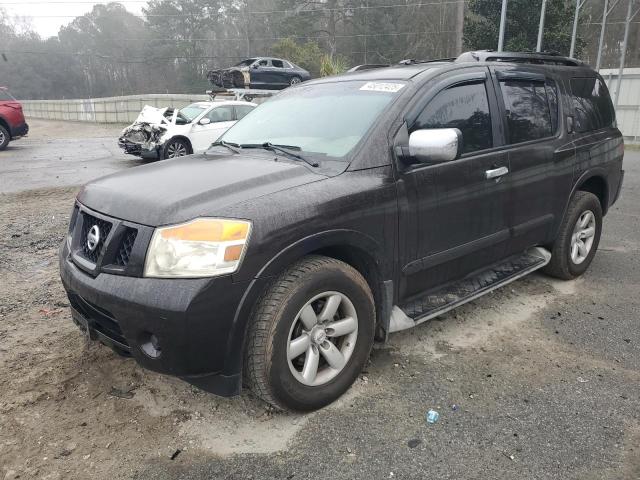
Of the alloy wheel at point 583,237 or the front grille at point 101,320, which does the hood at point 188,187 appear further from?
the alloy wheel at point 583,237

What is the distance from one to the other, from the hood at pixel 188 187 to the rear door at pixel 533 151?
5.68 feet

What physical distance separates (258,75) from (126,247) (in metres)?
23.0

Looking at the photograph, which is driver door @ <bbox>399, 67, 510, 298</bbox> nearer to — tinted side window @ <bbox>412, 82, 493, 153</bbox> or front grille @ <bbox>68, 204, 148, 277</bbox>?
tinted side window @ <bbox>412, 82, 493, 153</bbox>

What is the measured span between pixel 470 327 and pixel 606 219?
4413mm

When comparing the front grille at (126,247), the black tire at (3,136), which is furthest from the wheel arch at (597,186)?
the black tire at (3,136)

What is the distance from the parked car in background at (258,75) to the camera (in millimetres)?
22969

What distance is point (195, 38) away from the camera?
55750 millimetres

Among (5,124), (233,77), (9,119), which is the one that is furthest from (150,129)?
(233,77)

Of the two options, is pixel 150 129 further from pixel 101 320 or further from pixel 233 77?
pixel 101 320

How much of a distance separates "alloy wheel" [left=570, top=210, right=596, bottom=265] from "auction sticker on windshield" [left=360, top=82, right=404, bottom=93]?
2318 millimetres

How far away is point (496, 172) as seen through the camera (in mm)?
3502

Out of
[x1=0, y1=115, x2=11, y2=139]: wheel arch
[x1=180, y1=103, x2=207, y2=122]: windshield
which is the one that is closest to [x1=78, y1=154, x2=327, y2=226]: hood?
[x1=180, y1=103, x2=207, y2=122]: windshield

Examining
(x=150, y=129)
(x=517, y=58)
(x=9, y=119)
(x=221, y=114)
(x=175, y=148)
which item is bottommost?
(x=175, y=148)

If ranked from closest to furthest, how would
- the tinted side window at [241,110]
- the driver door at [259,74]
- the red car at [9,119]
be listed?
the tinted side window at [241,110]
the red car at [9,119]
the driver door at [259,74]
